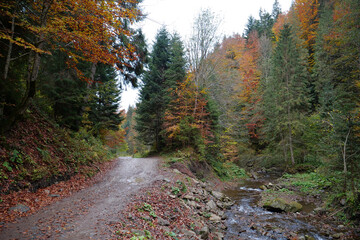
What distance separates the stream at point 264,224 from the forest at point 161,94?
200 cm

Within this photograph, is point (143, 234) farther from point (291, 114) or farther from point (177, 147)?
Result: point (291, 114)

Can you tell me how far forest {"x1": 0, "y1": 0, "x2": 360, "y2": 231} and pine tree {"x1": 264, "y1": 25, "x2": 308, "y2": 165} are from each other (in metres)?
0.12

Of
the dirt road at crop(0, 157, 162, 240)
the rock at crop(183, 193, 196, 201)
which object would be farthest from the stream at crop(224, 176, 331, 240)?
the dirt road at crop(0, 157, 162, 240)

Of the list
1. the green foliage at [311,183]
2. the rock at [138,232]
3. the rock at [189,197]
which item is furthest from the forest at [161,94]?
the rock at [189,197]

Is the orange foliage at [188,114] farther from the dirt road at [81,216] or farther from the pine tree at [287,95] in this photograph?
the pine tree at [287,95]

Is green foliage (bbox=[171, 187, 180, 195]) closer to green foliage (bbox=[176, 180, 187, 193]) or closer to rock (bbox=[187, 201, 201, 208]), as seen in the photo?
green foliage (bbox=[176, 180, 187, 193])

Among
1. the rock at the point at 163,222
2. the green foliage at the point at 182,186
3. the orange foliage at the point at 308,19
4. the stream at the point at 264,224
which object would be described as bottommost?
the stream at the point at 264,224

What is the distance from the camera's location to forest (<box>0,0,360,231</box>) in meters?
5.88

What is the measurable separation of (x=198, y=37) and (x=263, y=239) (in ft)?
45.8

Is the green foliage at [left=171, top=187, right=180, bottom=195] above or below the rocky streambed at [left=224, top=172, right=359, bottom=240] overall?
above

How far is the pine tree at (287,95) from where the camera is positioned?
58.4 ft

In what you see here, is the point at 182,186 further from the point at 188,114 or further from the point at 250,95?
the point at 250,95

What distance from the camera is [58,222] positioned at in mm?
4215

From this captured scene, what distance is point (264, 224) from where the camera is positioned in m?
7.53
